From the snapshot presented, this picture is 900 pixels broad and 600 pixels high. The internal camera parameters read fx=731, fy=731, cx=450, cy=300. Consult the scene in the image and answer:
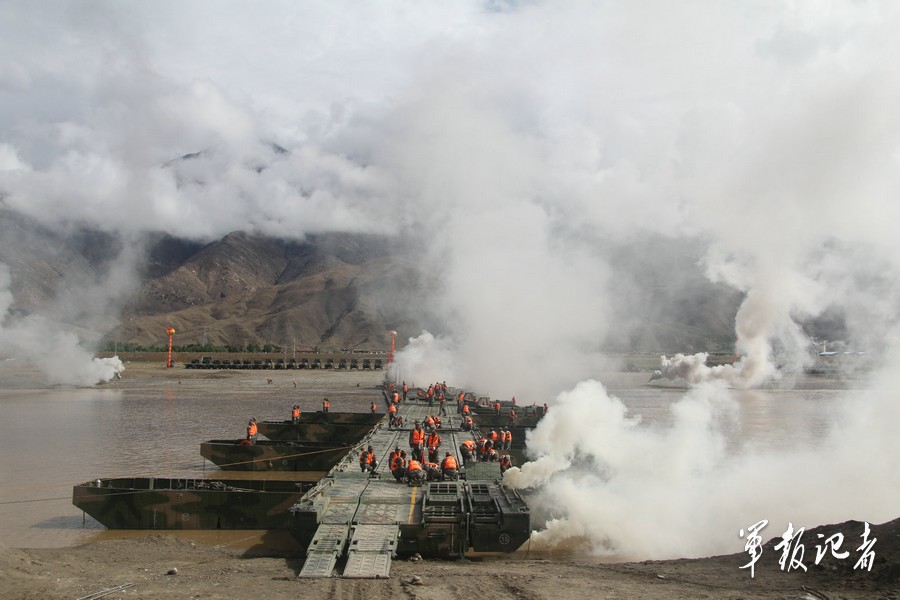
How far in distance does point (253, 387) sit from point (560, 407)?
57.9 metres

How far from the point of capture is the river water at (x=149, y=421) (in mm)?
23906

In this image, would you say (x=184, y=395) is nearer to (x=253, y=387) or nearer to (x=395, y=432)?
(x=253, y=387)

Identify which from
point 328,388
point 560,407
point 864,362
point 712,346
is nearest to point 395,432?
point 560,407

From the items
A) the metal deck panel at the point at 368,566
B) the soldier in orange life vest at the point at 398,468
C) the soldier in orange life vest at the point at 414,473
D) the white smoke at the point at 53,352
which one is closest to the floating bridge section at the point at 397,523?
the metal deck panel at the point at 368,566

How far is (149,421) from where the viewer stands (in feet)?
155

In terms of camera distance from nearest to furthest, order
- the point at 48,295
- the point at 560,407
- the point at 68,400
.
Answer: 1. the point at 560,407
2. the point at 68,400
3. the point at 48,295

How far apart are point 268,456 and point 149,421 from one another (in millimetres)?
18446

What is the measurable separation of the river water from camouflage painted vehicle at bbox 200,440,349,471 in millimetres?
886

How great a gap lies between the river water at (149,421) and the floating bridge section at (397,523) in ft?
15.5

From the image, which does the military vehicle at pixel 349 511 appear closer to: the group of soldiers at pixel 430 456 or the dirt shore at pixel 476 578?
the group of soldiers at pixel 430 456

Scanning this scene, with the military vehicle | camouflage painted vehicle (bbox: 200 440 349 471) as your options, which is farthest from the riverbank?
camouflage painted vehicle (bbox: 200 440 349 471)

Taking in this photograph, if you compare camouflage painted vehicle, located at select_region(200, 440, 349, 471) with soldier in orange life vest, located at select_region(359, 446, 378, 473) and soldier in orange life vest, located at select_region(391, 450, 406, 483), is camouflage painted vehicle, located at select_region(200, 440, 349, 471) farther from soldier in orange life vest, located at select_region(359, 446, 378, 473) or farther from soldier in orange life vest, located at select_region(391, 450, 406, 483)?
soldier in orange life vest, located at select_region(391, 450, 406, 483)

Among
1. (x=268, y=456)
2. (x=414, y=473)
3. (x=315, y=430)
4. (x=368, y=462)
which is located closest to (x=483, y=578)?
(x=414, y=473)

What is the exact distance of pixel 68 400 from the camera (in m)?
63.8
